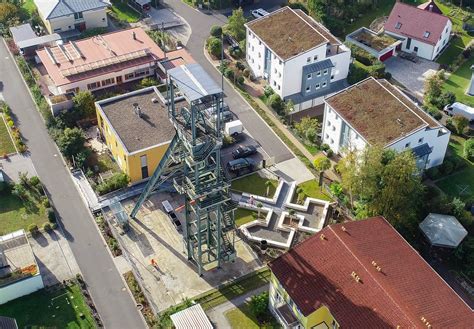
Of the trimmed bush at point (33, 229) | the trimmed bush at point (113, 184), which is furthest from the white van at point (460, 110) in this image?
the trimmed bush at point (33, 229)

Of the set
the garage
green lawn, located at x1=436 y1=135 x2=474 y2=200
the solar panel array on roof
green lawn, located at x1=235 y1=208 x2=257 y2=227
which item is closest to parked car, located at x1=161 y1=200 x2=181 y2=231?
green lawn, located at x1=235 y1=208 x2=257 y2=227

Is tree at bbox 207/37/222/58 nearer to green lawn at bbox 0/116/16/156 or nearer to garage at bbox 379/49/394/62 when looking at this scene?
garage at bbox 379/49/394/62

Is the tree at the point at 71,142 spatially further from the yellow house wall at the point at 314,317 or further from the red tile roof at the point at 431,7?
the red tile roof at the point at 431,7

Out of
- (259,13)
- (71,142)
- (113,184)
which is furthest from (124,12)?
(113,184)

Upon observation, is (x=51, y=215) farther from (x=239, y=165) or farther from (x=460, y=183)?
(x=460, y=183)

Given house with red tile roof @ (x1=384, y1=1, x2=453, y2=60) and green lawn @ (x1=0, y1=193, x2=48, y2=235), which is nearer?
green lawn @ (x1=0, y1=193, x2=48, y2=235)

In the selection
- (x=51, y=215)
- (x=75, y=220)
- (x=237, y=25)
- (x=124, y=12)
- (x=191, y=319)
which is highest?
(x=237, y=25)

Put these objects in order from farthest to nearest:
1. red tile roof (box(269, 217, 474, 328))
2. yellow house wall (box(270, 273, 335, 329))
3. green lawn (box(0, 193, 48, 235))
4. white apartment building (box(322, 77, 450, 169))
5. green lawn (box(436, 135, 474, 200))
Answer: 1. green lawn (box(436, 135, 474, 200))
2. white apartment building (box(322, 77, 450, 169))
3. green lawn (box(0, 193, 48, 235))
4. yellow house wall (box(270, 273, 335, 329))
5. red tile roof (box(269, 217, 474, 328))

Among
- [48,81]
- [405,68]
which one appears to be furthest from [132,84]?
[405,68]
